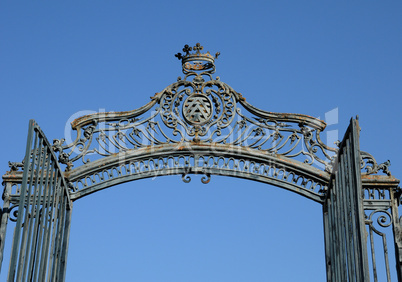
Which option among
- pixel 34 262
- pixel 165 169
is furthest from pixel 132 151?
pixel 34 262

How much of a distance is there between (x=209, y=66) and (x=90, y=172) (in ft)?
5.87

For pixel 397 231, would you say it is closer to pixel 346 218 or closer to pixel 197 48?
pixel 346 218

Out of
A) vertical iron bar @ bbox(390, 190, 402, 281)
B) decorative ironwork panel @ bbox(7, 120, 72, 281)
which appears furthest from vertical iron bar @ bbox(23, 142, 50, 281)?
vertical iron bar @ bbox(390, 190, 402, 281)

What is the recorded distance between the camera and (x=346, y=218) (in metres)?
8.34

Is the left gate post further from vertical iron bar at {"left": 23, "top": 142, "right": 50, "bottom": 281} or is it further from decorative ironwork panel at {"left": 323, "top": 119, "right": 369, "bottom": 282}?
decorative ironwork panel at {"left": 323, "top": 119, "right": 369, "bottom": 282}

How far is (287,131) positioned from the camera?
31.8 feet

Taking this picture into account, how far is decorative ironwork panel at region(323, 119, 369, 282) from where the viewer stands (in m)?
7.87

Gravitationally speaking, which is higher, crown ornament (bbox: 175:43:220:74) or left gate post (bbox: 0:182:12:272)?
crown ornament (bbox: 175:43:220:74)

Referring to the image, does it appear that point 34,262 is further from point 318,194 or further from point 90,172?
point 318,194

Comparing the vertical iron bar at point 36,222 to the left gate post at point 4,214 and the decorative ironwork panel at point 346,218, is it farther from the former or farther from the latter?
the decorative ironwork panel at point 346,218

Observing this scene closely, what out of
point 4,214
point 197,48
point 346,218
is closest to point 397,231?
point 346,218

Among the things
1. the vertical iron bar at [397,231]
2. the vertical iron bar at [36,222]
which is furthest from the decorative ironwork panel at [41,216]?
the vertical iron bar at [397,231]

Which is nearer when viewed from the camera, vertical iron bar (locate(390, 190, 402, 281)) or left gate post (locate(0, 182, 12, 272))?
vertical iron bar (locate(390, 190, 402, 281))

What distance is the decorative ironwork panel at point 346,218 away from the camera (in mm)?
7871
